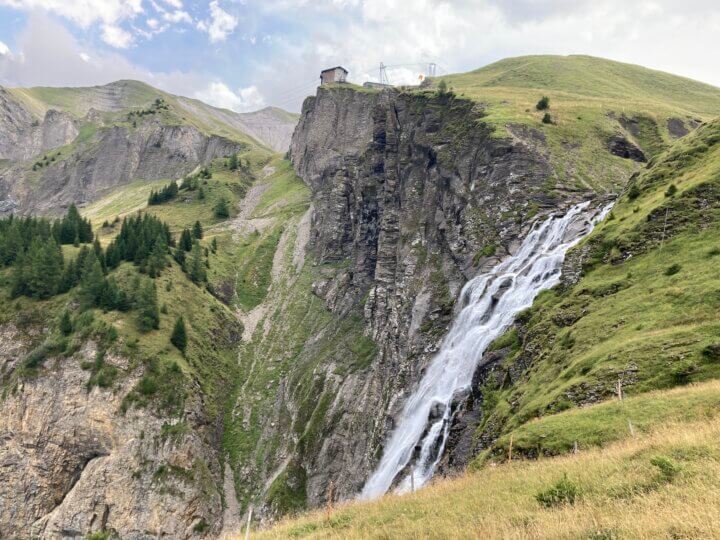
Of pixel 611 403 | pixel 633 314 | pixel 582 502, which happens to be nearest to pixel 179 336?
pixel 633 314

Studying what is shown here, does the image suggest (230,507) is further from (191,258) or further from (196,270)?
(191,258)

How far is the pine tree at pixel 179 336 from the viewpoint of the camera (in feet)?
313

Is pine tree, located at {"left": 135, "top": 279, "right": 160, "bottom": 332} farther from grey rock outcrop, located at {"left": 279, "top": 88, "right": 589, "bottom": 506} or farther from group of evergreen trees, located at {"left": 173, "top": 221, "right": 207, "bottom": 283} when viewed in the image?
grey rock outcrop, located at {"left": 279, "top": 88, "right": 589, "bottom": 506}

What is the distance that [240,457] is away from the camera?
87.1m

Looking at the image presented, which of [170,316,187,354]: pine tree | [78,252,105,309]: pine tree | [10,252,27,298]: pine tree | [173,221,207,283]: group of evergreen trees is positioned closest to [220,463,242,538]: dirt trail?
[170,316,187,354]: pine tree

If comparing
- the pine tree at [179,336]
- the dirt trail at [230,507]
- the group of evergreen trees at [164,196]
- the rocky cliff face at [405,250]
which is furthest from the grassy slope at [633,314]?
the group of evergreen trees at [164,196]

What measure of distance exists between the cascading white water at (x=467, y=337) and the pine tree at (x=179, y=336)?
54.6 metres

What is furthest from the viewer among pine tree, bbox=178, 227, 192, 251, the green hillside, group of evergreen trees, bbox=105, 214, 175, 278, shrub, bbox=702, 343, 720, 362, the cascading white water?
pine tree, bbox=178, 227, 192, 251

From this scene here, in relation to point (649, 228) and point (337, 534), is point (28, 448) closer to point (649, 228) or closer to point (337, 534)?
point (337, 534)

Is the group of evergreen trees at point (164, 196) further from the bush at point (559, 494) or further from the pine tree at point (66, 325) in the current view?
the bush at point (559, 494)

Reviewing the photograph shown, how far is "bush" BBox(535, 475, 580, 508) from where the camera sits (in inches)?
547

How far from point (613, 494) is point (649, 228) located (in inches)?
1314

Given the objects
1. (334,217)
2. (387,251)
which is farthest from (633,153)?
(334,217)

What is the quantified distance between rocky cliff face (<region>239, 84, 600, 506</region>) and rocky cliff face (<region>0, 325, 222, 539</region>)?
1588 cm
